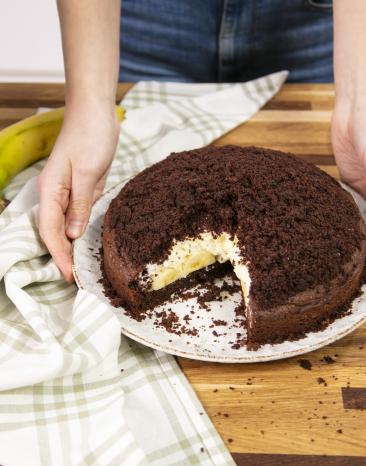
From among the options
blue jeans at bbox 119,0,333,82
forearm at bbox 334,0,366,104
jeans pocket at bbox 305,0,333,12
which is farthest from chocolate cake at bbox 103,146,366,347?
jeans pocket at bbox 305,0,333,12

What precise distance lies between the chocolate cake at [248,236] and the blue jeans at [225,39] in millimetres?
1010

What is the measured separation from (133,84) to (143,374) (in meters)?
2.04

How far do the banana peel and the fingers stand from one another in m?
0.38

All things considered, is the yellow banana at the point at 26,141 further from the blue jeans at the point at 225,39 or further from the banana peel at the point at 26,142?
the blue jeans at the point at 225,39

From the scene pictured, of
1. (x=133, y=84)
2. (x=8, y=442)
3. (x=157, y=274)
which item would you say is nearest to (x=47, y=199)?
(x=157, y=274)

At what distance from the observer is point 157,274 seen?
2.43 meters

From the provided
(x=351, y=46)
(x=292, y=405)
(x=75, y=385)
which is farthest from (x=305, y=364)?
(x=351, y=46)

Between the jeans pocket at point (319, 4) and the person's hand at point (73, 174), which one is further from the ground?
the jeans pocket at point (319, 4)

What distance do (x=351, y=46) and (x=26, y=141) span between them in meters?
1.46

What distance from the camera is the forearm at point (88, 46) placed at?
269 cm

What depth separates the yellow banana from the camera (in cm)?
287

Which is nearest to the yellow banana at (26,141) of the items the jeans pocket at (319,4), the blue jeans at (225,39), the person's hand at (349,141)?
the blue jeans at (225,39)

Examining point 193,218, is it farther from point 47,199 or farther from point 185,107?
point 185,107

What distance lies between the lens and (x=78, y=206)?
8.35 ft
